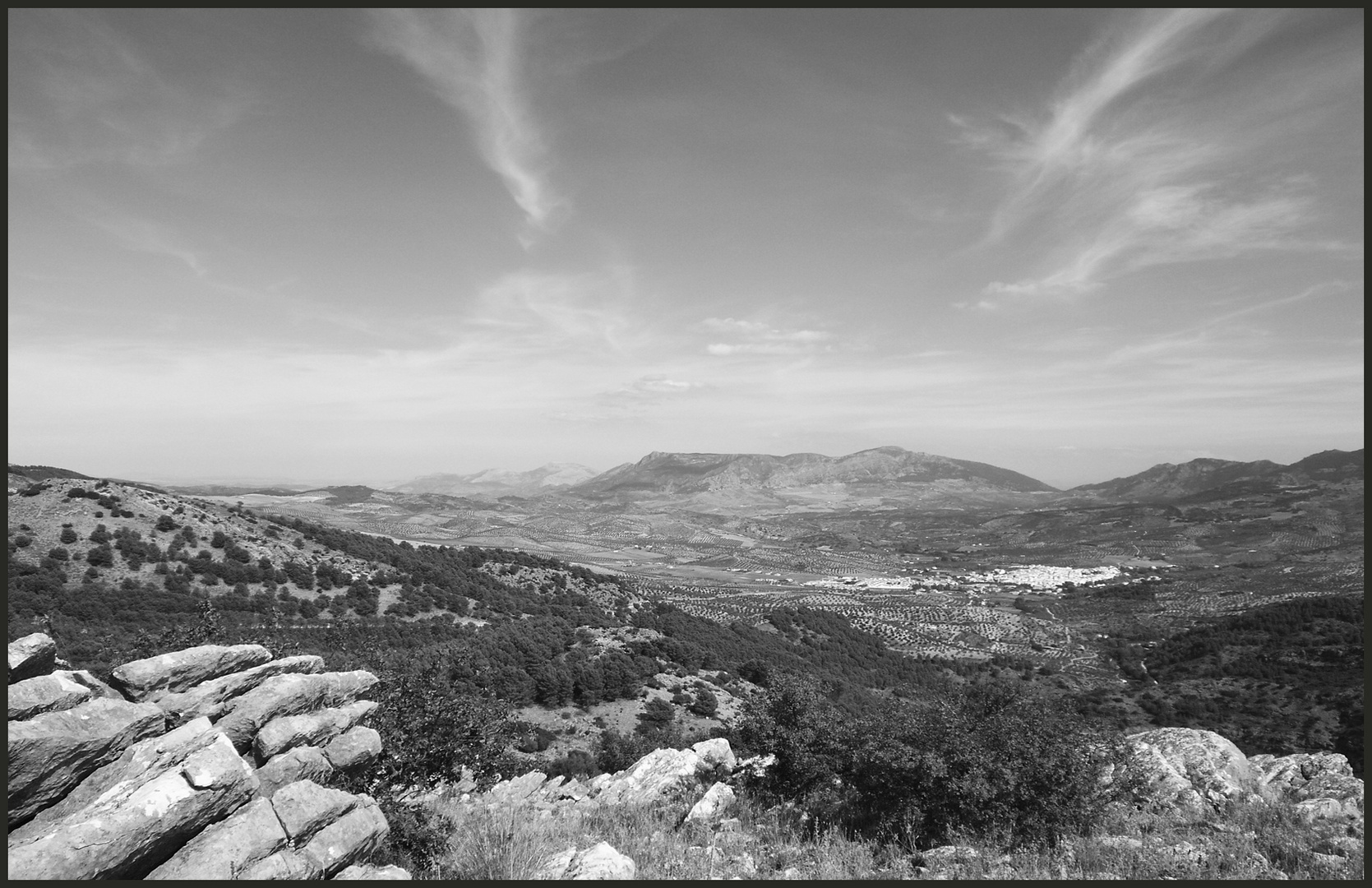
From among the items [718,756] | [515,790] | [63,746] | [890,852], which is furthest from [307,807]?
[718,756]

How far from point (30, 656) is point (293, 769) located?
20.5ft

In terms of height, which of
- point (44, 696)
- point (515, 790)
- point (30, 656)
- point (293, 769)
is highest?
point (30, 656)

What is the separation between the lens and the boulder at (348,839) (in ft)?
31.6

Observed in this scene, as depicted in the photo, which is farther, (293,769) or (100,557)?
(100,557)

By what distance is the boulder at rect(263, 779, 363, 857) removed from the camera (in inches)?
385

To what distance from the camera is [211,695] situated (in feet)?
44.3

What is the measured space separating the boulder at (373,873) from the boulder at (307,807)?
2.83 ft

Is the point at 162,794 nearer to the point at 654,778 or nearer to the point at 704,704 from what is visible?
the point at 654,778

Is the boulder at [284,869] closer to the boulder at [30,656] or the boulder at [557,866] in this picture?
the boulder at [557,866]

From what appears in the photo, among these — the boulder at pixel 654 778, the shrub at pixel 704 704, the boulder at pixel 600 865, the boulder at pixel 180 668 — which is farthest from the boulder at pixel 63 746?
the shrub at pixel 704 704

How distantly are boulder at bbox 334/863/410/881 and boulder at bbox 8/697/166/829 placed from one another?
4.64 meters

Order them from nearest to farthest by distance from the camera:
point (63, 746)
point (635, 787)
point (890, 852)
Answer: point (63, 746)
point (890, 852)
point (635, 787)

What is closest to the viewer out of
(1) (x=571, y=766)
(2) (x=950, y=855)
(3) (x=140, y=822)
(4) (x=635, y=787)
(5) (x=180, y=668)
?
(3) (x=140, y=822)

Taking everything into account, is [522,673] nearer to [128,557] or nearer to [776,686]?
→ [776,686]
